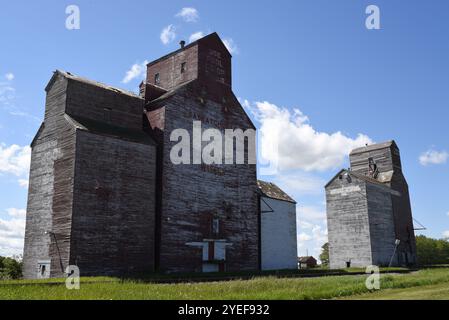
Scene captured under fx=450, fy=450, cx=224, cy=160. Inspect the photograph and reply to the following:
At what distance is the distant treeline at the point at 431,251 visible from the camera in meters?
71.4

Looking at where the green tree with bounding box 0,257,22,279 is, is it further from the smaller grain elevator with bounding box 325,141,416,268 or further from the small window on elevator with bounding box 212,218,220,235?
the smaller grain elevator with bounding box 325,141,416,268

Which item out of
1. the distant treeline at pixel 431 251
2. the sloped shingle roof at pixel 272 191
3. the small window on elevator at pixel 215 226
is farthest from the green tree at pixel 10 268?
the distant treeline at pixel 431 251

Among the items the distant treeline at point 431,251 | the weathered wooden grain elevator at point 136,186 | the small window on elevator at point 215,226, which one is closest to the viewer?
the weathered wooden grain elevator at point 136,186

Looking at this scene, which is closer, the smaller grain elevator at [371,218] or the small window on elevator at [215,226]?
the small window on elevator at [215,226]

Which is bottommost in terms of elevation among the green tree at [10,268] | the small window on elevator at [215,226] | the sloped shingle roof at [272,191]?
the green tree at [10,268]

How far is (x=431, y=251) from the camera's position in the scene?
247ft

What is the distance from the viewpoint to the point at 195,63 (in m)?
37.7

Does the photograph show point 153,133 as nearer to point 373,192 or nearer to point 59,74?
point 59,74

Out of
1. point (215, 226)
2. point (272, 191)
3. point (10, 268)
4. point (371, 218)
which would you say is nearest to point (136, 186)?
point (215, 226)

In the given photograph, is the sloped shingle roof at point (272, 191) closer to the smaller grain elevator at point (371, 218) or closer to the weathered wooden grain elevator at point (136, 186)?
the weathered wooden grain elevator at point (136, 186)

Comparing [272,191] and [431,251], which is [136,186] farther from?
[431,251]
